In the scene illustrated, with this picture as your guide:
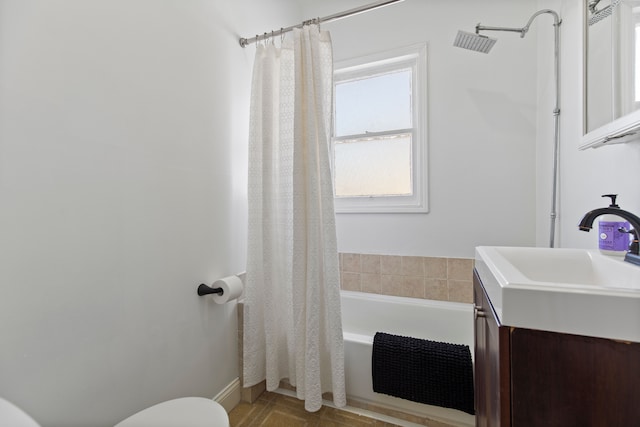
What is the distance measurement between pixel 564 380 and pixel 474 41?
1740 mm

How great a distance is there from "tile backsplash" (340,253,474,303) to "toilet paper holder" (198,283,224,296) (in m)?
1.14

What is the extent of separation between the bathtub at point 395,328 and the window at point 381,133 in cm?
72

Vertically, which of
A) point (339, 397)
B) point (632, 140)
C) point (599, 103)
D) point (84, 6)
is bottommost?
point (339, 397)

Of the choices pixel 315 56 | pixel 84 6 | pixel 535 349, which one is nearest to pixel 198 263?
pixel 84 6

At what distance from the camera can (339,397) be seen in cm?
134

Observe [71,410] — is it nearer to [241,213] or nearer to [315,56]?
[241,213]

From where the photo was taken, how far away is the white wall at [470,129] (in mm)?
1840

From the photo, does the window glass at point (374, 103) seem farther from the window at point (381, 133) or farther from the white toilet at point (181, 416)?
the white toilet at point (181, 416)

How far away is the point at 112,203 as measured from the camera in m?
1.01

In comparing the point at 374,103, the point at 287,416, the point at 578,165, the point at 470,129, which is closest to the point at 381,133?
the point at 374,103

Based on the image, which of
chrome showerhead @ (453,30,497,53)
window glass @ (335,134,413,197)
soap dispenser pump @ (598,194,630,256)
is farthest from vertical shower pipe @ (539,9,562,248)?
window glass @ (335,134,413,197)

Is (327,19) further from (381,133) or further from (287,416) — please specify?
(287,416)

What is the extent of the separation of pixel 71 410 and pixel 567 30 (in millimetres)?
2643

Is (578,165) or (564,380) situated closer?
(564,380)
